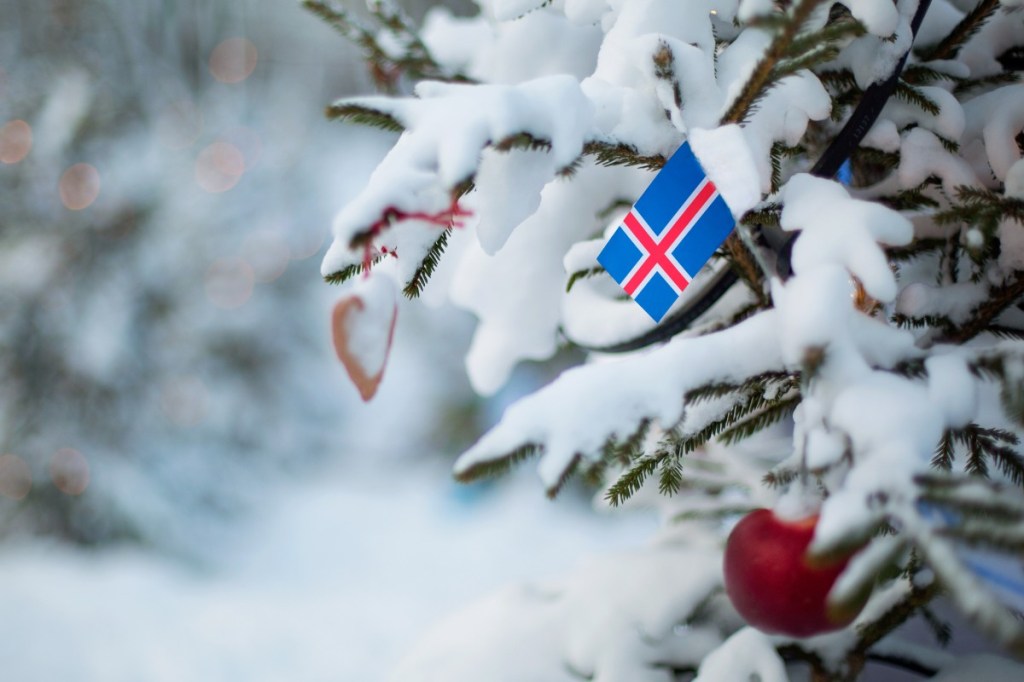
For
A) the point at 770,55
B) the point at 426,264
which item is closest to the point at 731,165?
the point at 770,55

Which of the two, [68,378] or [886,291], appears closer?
[886,291]

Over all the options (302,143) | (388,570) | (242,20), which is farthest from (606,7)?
(242,20)

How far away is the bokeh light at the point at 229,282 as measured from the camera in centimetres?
262

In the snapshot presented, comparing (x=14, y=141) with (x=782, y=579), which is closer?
(x=782, y=579)

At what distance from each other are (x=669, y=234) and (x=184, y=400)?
8.15ft

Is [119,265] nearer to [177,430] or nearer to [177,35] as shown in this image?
[177,430]

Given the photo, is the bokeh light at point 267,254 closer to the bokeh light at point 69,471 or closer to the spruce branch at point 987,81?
the bokeh light at point 69,471

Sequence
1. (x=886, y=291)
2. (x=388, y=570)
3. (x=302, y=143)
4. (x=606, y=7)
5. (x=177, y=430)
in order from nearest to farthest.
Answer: (x=886, y=291), (x=606, y=7), (x=388, y=570), (x=177, y=430), (x=302, y=143)

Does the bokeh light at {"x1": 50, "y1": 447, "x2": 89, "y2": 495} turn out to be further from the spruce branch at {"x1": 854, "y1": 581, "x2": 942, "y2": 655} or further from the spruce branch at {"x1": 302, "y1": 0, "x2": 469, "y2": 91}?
the spruce branch at {"x1": 854, "y1": 581, "x2": 942, "y2": 655}

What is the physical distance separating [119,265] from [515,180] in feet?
7.79

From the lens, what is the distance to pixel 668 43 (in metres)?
0.45

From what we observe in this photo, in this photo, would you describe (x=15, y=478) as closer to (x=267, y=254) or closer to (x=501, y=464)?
(x=267, y=254)

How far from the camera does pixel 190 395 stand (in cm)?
266

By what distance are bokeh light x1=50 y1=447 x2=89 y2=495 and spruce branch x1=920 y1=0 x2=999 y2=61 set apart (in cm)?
254
